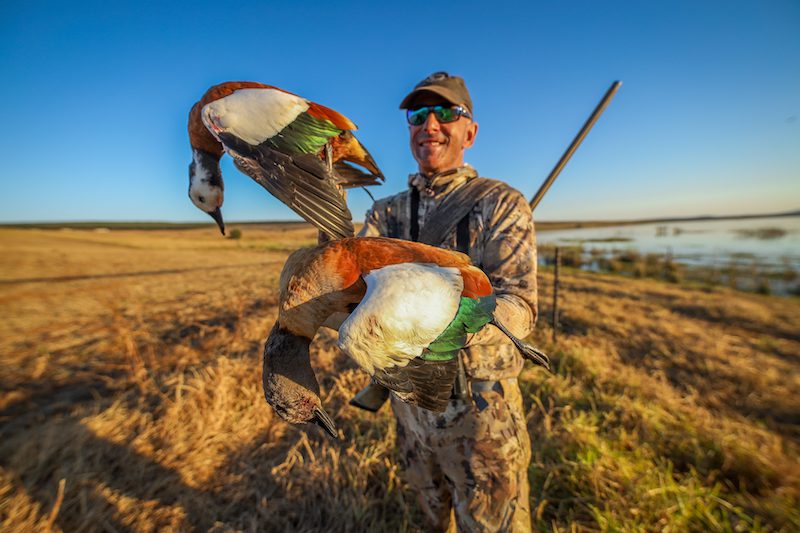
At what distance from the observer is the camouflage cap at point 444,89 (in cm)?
209

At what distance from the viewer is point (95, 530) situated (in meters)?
2.08

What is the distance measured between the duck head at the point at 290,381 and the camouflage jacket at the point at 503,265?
0.75 m

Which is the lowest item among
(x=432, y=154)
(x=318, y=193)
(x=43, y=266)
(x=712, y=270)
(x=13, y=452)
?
(x=712, y=270)

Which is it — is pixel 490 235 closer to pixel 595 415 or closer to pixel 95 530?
pixel 595 415

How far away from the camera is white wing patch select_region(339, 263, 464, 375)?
3.23 feet

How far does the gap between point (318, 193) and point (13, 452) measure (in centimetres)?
362

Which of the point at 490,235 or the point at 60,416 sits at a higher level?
the point at 490,235

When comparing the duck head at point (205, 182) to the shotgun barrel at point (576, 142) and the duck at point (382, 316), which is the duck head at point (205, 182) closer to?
the duck at point (382, 316)

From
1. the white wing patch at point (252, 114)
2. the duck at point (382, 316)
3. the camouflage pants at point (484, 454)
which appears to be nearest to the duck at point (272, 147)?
the white wing patch at point (252, 114)

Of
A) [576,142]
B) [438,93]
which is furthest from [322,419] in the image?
[576,142]

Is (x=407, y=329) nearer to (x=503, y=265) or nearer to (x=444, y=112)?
(x=503, y=265)

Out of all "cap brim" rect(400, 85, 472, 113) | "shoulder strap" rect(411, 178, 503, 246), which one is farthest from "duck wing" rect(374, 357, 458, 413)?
"cap brim" rect(400, 85, 472, 113)

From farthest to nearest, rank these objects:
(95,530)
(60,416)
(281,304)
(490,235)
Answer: (60,416), (95,530), (490,235), (281,304)

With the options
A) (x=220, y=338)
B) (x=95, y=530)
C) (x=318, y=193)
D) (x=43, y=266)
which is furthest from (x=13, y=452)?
(x=43, y=266)
